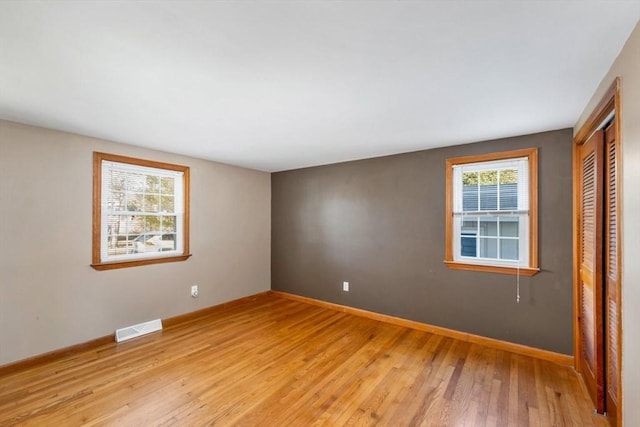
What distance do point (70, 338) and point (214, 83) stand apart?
9.77 ft

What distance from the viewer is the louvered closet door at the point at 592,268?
6.40 ft

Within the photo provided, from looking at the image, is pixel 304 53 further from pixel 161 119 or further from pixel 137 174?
pixel 137 174

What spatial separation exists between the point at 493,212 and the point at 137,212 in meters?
4.12

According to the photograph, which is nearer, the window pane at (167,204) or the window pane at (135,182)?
the window pane at (135,182)

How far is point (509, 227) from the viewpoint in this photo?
117 inches

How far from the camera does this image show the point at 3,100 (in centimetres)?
210

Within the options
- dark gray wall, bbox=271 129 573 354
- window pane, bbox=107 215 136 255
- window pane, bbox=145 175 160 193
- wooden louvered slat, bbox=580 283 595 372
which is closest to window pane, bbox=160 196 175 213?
window pane, bbox=145 175 160 193

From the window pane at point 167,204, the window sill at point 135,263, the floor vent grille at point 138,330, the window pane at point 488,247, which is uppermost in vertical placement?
the window pane at point 167,204

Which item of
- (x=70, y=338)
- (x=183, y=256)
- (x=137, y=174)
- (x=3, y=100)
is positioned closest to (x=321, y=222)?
(x=183, y=256)

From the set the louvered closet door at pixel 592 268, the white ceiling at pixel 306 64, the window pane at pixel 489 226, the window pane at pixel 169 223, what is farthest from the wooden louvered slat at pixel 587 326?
the window pane at pixel 169 223

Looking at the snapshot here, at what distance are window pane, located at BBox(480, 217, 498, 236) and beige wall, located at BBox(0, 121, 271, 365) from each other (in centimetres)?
364

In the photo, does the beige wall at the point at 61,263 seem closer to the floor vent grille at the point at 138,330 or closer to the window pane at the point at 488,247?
the floor vent grille at the point at 138,330

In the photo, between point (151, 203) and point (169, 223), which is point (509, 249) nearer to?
point (169, 223)

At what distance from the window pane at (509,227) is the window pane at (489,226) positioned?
0.06 metres
